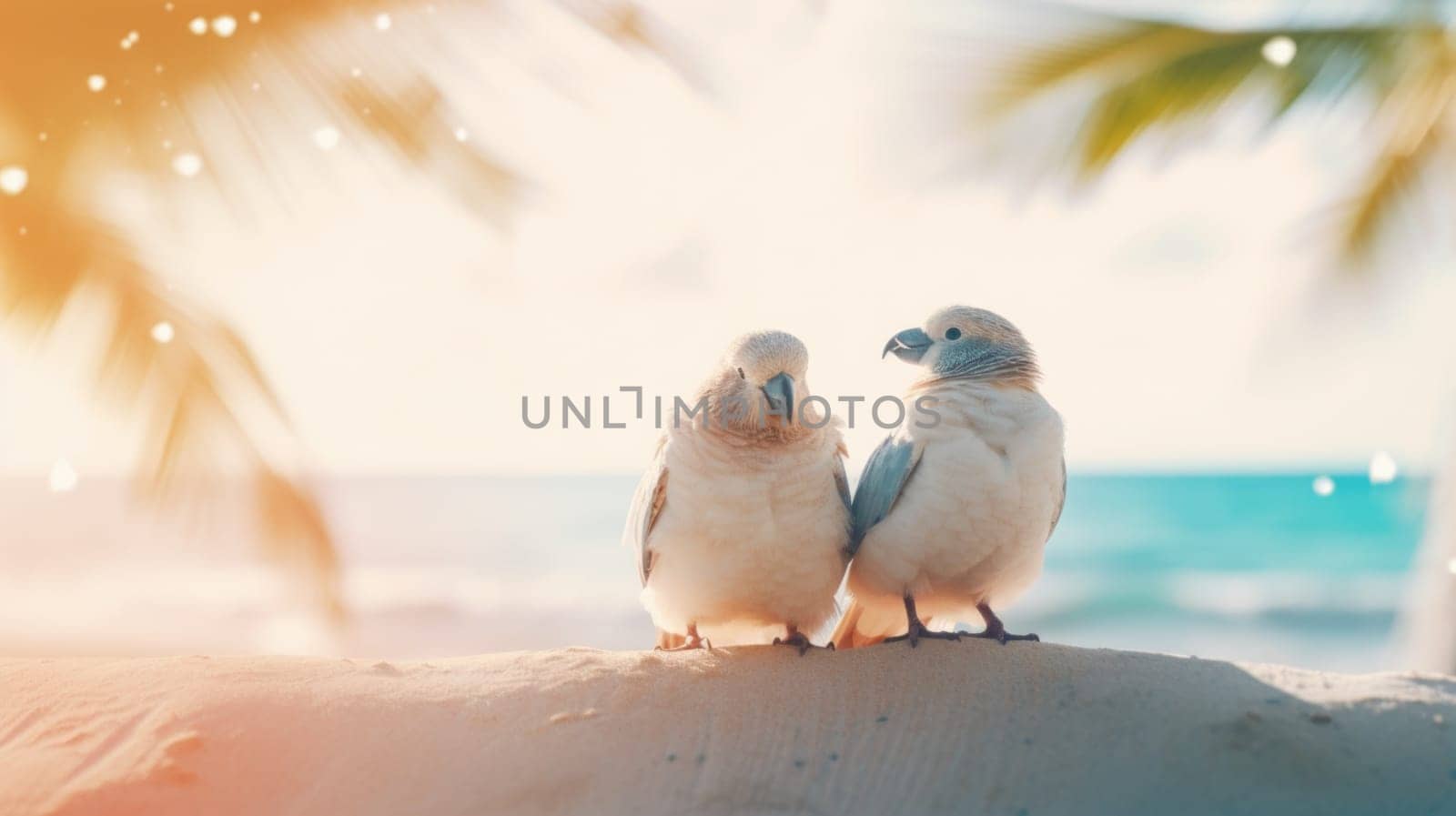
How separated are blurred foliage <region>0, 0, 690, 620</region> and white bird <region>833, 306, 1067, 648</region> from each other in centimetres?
224

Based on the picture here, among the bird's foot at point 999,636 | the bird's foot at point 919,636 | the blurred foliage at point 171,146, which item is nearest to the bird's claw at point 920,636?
the bird's foot at point 919,636

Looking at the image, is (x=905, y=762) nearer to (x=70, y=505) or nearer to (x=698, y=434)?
(x=698, y=434)

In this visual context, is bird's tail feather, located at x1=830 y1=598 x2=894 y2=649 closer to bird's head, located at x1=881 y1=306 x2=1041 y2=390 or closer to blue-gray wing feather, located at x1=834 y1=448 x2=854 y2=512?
blue-gray wing feather, located at x1=834 y1=448 x2=854 y2=512

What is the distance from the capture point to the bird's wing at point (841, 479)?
462 centimetres

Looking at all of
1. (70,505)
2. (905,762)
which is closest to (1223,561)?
(905,762)

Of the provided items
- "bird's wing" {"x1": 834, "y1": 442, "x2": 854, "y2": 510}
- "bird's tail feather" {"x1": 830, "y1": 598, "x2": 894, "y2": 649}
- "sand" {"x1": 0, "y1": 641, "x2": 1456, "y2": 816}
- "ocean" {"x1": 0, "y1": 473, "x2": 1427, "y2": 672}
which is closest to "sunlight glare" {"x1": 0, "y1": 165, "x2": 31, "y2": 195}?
"ocean" {"x1": 0, "y1": 473, "x2": 1427, "y2": 672}

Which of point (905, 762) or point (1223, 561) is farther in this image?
point (1223, 561)

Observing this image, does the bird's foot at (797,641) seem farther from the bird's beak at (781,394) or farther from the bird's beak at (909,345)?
the bird's beak at (909,345)

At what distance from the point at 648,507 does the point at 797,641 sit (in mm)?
786

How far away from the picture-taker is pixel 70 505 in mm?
26266

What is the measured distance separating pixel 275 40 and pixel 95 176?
3.59 feet

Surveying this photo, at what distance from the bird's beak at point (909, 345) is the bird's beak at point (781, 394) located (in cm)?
73

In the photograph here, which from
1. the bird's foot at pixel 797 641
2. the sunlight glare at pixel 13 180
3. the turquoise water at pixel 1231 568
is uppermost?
the sunlight glare at pixel 13 180

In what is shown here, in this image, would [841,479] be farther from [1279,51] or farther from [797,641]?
[1279,51]
